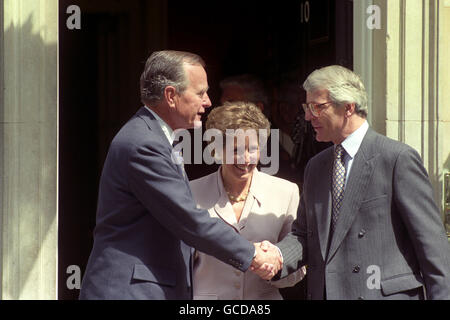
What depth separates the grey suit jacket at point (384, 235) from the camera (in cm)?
364

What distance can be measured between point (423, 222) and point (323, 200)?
533 mm

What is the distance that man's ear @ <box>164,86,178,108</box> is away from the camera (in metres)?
3.94

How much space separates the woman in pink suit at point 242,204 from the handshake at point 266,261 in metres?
0.15

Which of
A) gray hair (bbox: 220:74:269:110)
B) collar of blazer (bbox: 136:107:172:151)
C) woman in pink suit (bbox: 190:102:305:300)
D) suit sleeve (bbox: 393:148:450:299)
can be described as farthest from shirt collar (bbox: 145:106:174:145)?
gray hair (bbox: 220:74:269:110)

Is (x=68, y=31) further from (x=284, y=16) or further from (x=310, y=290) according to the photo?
(x=310, y=290)

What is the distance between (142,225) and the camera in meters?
3.68

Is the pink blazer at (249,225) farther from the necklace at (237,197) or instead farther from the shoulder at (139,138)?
the shoulder at (139,138)

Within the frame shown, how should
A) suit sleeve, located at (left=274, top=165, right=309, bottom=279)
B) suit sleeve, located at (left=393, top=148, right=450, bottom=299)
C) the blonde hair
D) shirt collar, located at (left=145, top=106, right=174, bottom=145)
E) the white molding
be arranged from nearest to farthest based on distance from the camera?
suit sleeve, located at (left=393, top=148, right=450, bottom=299), shirt collar, located at (left=145, top=106, right=174, bottom=145), suit sleeve, located at (left=274, top=165, right=309, bottom=279), the blonde hair, the white molding

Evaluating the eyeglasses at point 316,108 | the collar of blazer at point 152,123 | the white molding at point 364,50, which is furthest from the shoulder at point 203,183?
the white molding at point 364,50

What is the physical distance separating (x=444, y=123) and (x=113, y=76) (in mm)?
4167

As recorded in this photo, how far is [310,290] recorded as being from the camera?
3990 millimetres

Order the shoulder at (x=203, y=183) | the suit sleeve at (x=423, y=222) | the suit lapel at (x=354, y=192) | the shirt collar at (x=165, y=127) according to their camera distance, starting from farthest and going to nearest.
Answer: the shoulder at (x=203, y=183)
the shirt collar at (x=165, y=127)
the suit lapel at (x=354, y=192)
the suit sleeve at (x=423, y=222)

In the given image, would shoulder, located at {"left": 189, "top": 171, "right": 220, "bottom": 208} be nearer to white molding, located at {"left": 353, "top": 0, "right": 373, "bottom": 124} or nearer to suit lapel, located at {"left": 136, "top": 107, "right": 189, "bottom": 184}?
suit lapel, located at {"left": 136, "top": 107, "right": 189, "bottom": 184}

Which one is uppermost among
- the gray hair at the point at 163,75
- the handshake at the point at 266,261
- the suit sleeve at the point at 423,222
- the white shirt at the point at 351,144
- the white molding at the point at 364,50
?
the white molding at the point at 364,50
